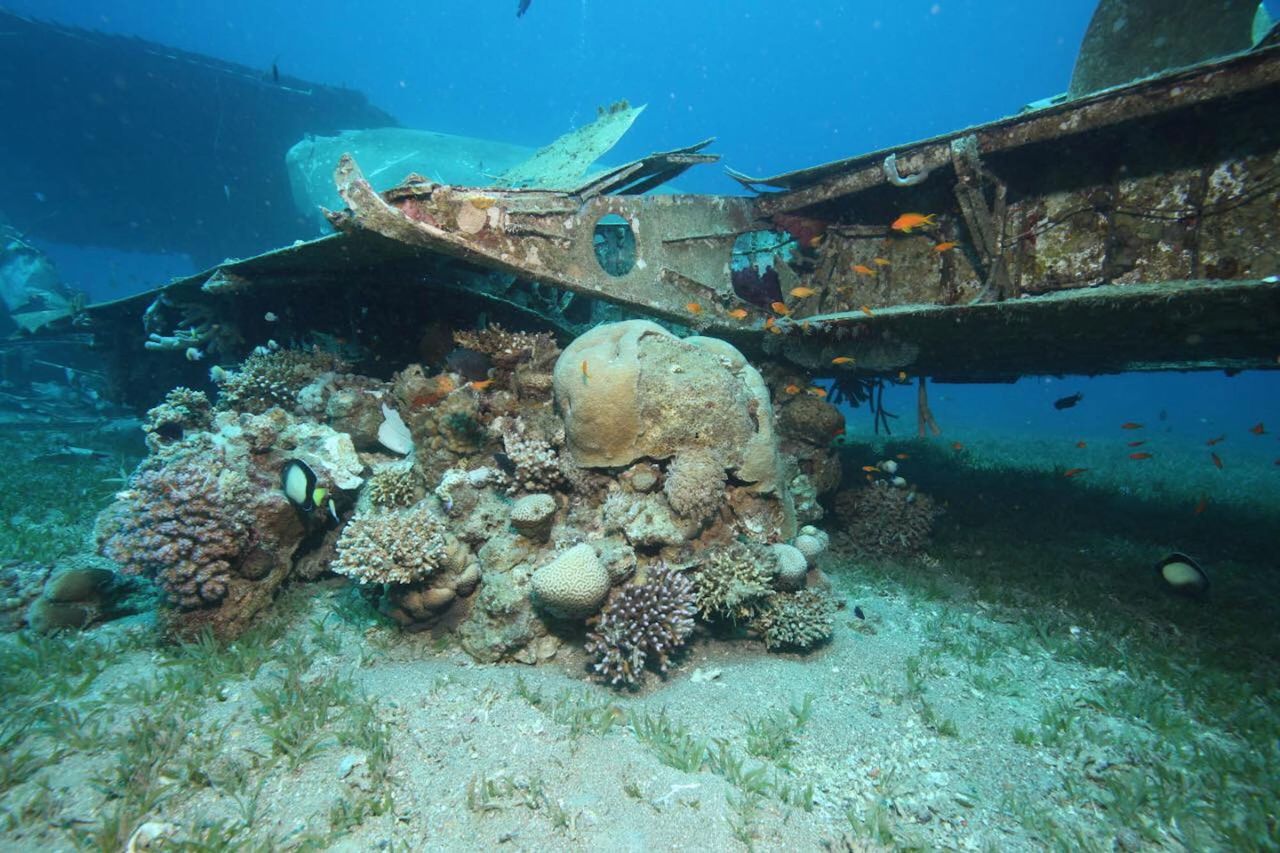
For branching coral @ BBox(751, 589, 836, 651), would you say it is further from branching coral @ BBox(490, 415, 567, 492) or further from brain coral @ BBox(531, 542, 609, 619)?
branching coral @ BBox(490, 415, 567, 492)

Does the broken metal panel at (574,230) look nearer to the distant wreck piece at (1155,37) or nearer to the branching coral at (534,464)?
the branching coral at (534,464)

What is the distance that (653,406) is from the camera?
5.23 metres

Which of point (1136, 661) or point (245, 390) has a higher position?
point (245, 390)

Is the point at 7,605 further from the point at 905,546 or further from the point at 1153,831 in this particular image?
the point at 905,546

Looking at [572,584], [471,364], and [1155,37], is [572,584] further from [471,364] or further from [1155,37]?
[1155,37]

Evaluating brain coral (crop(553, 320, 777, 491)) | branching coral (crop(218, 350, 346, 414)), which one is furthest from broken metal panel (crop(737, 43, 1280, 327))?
branching coral (crop(218, 350, 346, 414))

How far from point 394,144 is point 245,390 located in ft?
65.5

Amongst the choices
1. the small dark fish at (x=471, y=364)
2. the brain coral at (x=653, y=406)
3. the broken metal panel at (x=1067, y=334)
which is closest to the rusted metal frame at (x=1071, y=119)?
the broken metal panel at (x=1067, y=334)

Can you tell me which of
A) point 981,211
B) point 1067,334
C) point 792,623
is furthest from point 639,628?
point 981,211

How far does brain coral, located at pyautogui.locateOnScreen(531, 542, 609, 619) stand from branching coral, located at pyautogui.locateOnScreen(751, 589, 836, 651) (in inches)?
66.8

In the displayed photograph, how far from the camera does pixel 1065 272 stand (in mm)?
7090

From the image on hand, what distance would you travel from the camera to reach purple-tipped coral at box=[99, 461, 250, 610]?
4.64 m

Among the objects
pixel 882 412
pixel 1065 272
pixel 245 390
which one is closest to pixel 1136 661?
pixel 1065 272

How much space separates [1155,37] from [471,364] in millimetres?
10554
